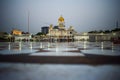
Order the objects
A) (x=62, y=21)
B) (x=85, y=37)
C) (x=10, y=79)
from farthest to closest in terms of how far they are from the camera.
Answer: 1. (x=85, y=37)
2. (x=62, y=21)
3. (x=10, y=79)

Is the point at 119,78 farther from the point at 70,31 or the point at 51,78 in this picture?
the point at 70,31

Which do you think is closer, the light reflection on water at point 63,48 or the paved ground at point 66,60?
the paved ground at point 66,60

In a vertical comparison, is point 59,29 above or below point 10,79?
above

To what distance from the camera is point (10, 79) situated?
374 centimetres

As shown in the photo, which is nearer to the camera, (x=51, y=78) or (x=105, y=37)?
(x=51, y=78)

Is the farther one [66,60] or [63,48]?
[63,48]

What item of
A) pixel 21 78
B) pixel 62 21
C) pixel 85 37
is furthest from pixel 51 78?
pixel 85 37

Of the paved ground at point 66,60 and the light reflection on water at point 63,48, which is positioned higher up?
the light reflection on water at point 63,48

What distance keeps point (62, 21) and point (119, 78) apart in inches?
4625

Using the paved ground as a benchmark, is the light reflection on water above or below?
above

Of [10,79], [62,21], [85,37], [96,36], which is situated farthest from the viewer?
[85,37]

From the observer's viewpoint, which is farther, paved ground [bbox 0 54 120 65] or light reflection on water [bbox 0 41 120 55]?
light reflection on water [bbox 0 41 120 55]

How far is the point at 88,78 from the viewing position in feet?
12.8

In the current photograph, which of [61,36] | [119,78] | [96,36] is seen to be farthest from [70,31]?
[119,78]
